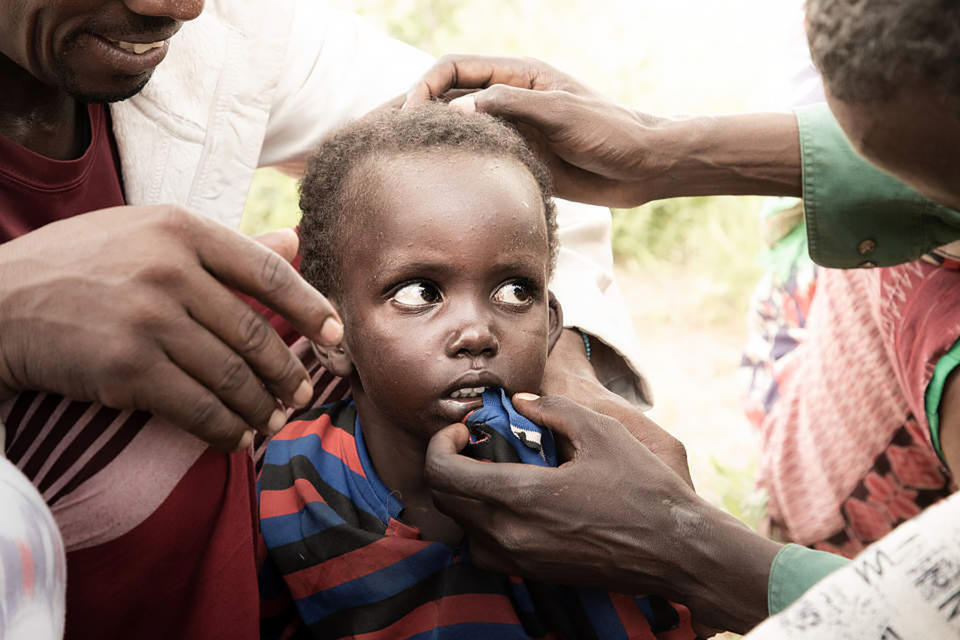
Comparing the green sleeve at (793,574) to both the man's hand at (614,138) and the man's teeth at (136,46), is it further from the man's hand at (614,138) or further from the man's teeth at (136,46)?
the man's teeth at (136,46)

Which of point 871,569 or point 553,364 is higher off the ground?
point 871,569

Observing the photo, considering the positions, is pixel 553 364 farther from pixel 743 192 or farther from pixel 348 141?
pixel 743 192

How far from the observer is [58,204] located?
210cm

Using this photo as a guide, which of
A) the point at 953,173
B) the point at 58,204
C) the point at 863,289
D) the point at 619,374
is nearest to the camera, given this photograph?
the point at 953,173

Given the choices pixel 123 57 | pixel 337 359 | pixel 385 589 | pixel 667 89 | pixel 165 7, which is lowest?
pixel 667 89

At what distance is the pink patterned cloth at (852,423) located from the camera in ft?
9.80

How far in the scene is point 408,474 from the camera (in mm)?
2131

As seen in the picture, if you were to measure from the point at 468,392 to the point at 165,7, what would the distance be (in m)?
0.93

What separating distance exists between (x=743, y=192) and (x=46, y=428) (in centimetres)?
199

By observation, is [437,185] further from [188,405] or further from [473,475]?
[188,405]

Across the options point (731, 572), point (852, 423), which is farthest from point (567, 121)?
point (852, 423)

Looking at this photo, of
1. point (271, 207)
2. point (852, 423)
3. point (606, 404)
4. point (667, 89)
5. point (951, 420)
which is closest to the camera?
point (606, 404)

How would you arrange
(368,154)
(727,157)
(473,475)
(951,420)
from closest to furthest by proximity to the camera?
(473,475)
(368,154)
(951,420)
(727,157)

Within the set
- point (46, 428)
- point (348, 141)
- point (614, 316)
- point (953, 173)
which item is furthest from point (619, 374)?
point (46, 428)
